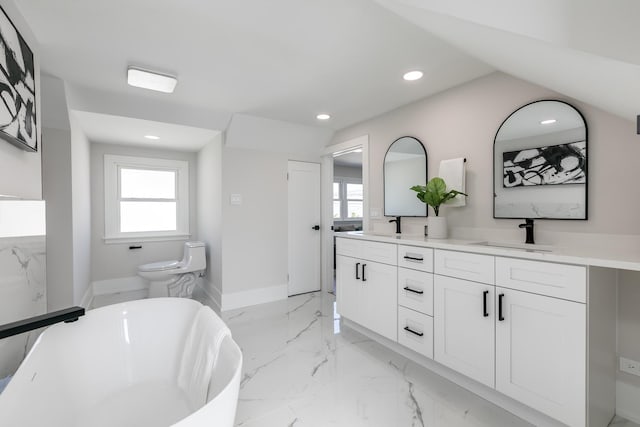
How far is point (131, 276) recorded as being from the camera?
4.16 m

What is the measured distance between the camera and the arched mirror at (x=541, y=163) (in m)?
1.78

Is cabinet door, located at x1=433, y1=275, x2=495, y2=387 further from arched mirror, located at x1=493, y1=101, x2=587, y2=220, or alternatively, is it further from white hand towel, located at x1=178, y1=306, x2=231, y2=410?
white hand towel, located at x1=178, y1=306, x2=231, y2=410

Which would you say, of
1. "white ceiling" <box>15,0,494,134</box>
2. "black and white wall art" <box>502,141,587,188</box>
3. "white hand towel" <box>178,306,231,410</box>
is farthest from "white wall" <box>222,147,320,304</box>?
"black and white wall art" <box>502,141,587,188</box>

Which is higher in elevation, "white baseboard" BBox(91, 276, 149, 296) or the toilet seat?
the toilet seat

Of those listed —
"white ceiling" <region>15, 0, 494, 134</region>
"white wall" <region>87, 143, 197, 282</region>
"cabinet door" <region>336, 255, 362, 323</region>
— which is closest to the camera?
"white ceiling" <region>15, 0, 494, 134</region>

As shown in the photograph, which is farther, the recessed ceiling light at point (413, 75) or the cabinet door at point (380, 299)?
the cabinet door at point (380, 299)

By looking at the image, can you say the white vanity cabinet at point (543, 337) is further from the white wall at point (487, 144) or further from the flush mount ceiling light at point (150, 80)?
the flush mount ceiling light at point (150, 80)

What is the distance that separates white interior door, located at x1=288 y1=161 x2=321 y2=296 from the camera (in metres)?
3.96

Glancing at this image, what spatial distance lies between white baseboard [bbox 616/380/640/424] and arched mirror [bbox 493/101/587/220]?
0.96 metres

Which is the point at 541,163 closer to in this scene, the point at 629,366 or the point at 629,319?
the point at 629,319

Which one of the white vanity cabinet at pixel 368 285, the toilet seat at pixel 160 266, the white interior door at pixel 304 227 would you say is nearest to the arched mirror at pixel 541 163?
the white vanity cabinet at pixel 368 285

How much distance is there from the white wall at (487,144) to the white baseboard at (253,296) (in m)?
1.65

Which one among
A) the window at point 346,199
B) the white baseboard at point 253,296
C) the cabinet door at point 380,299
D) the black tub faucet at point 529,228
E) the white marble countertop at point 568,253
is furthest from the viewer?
the window at point 346,199

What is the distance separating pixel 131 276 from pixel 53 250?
169 cm
